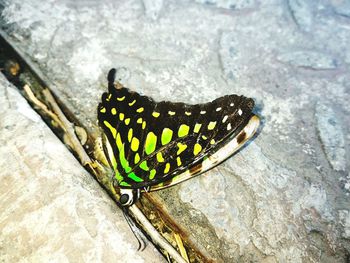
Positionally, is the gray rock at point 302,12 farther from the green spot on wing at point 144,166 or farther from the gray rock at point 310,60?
the green spot on wing at point 144,166

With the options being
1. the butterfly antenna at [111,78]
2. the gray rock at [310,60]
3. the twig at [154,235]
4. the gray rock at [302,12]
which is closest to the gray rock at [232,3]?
the gray rock at [302,12]

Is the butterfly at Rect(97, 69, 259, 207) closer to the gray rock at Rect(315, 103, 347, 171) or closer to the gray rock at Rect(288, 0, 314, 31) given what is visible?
the gray rock at Rect(315, 103, 347, 171)

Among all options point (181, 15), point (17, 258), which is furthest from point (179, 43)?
point (17, 258)

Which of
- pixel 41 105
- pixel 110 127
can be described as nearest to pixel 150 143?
pixel 110 127

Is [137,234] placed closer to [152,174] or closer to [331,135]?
[152,174]

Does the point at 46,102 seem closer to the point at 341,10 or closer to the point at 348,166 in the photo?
the point at 348,166
